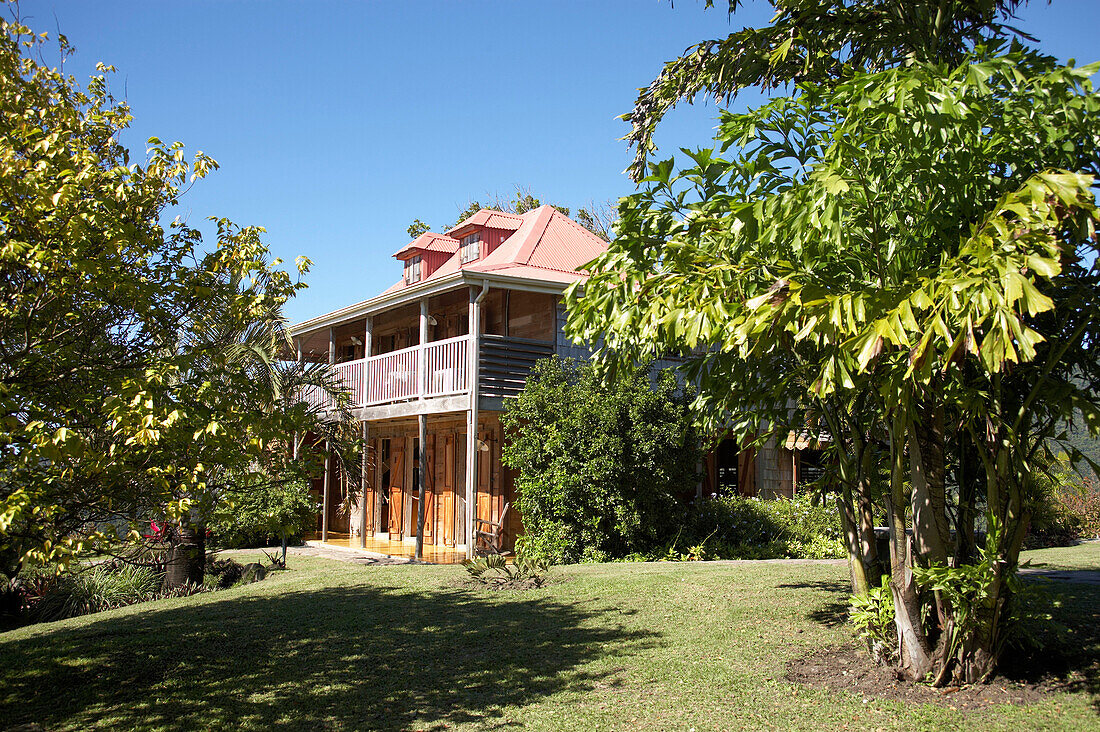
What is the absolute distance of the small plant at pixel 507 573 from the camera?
10953mm

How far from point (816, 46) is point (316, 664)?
7.13 meters

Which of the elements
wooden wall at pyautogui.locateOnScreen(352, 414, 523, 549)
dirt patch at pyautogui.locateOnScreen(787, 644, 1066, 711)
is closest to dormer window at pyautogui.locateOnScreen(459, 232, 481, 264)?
wooden wall at pyautogui.locateOnScreen(352, 414, 523, 549)

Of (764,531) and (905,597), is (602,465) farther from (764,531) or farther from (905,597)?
(905,597)

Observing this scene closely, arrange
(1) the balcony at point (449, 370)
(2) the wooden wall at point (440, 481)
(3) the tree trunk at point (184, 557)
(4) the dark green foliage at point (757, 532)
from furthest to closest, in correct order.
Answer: (2) the wooden wall at point (440, 481) < (1) the balcony at point (449, 370) < (4) the dark green foliage at point (757, 532) < (3) the tree trunk at point (184, 557)

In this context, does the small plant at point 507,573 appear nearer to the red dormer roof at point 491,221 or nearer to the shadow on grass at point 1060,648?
the shadow on grass at point 1060,648

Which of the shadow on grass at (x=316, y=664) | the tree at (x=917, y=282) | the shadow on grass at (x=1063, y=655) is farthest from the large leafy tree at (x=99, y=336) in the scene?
the shadow on grass at (x=1063, y=655)

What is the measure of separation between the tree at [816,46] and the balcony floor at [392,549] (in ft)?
29.0

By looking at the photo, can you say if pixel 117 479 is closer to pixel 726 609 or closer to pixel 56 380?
pixel 56 380

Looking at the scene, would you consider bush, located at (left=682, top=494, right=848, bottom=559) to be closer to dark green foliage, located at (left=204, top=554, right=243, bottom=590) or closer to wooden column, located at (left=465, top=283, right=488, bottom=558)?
wooden column, located at (left=465, top=283, right=488, bottom=558)

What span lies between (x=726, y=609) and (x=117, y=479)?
19.1 ft

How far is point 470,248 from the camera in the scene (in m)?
21.3

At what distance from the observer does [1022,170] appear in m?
5.26

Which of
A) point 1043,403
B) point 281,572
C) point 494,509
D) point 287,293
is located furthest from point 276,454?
point 494,509

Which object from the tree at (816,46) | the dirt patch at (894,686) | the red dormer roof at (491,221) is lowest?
the dirt patch at (894,686)
